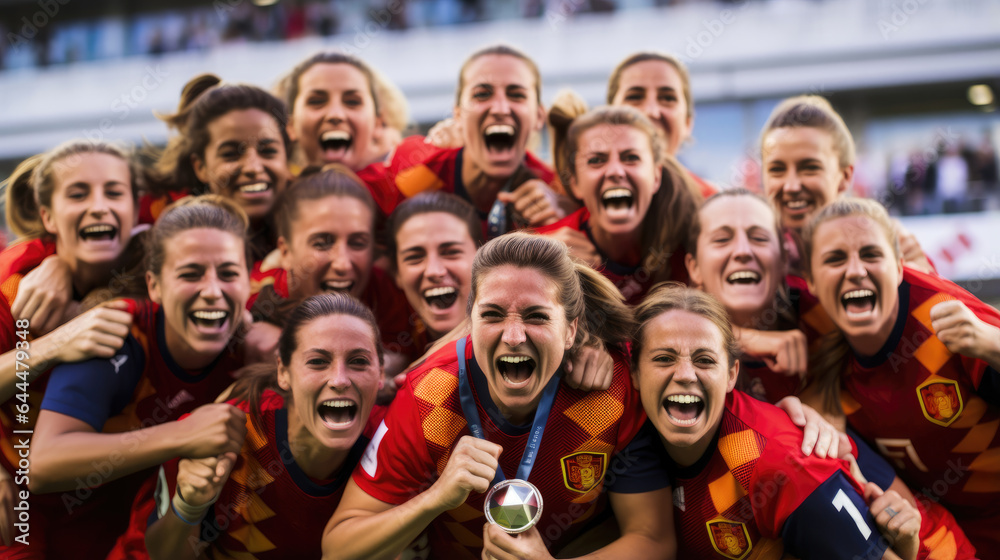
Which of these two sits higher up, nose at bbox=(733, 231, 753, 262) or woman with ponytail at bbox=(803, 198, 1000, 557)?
nose at bbox=(733, 231, 753, 262)

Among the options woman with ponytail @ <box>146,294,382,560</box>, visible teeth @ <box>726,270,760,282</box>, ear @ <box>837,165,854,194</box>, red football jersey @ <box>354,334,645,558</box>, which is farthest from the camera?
ear @ <box>837,165,854,194</box>

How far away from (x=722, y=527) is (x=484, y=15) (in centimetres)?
1582

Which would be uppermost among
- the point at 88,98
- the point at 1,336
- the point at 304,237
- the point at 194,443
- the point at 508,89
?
the point at 88,98

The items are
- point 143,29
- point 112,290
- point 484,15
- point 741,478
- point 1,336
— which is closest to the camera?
point 741,478

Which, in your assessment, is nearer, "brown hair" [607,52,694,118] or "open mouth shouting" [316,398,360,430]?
"open mouth shouting" [316,398,360,430]

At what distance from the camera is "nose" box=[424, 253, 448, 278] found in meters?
4.08

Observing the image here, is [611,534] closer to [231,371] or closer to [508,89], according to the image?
[231,371]

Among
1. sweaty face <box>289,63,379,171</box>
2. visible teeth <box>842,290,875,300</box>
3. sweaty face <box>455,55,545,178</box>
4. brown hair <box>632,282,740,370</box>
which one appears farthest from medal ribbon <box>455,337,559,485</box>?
sweaty face <box>289,63,379,171</box>

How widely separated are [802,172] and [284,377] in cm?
286

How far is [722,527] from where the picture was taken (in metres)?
3.17

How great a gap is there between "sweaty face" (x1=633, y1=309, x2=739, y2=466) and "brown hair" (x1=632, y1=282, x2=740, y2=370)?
0.03 meters

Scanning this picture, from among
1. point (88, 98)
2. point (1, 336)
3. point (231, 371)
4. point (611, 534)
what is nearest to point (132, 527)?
point (231, 371)

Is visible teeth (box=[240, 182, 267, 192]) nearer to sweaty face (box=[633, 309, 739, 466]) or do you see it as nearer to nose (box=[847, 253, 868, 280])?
sweaty face (box=[633, 309, 739, 466])

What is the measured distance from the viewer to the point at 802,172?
444 cm
